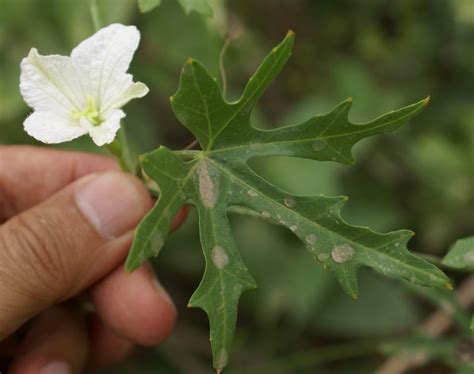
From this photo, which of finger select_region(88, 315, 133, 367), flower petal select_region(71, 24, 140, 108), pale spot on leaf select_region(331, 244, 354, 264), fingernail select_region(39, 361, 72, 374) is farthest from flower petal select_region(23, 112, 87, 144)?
finger select_region(88, 315, 133, 367)

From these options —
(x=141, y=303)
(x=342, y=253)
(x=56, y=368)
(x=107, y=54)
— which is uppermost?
(x=107, y=54)

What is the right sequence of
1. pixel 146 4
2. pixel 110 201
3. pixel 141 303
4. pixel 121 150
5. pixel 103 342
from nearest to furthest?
pixel 146 4
pixel 121 150
pixel 110 201
pixel 141 303
pixel 103 342

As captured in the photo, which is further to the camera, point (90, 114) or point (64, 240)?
point (64, 240)

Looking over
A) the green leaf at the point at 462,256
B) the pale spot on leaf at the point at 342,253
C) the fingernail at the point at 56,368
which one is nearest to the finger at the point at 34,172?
the fingernail at the point at 56,368

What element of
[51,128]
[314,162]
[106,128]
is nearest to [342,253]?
[106,128]

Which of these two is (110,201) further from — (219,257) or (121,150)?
(219,257)
